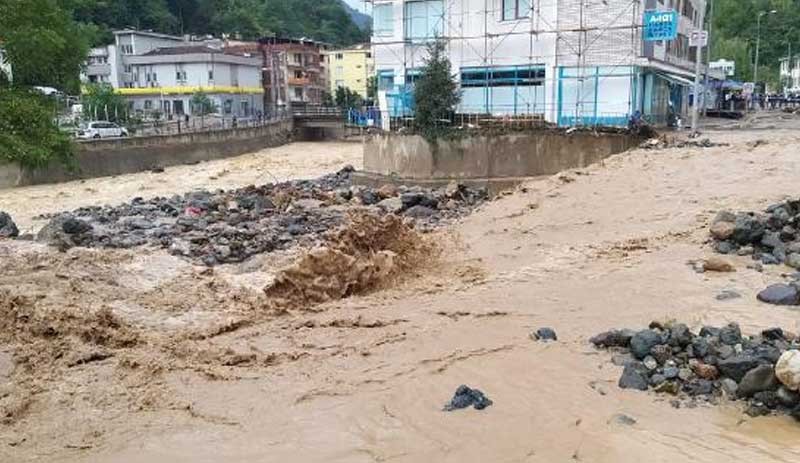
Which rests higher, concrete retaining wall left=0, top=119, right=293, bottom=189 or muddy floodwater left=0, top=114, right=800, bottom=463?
concrete retaining wall left=0, top=119, right=293, bottom=189

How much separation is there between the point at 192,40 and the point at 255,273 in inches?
3196

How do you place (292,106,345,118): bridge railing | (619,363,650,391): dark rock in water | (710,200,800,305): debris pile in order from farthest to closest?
(292,106,345,118): bridge railing < (710,200,800,305): debris pile < (619,363,650,391): dark rock in water

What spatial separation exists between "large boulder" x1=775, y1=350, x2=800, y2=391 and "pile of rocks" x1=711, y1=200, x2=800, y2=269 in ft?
18.3

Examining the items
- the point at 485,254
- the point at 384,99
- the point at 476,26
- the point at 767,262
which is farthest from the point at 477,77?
the point at 767,262

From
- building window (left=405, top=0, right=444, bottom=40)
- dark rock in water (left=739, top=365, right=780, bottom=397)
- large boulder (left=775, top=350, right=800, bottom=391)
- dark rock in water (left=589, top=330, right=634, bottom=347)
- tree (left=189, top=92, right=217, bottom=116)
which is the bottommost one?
dark rock in water (left=589, top=330, right=634, bottom=347)

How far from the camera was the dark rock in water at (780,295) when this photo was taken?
31.3 feet

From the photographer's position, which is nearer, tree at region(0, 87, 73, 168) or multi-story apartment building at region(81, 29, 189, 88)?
tree at region(0, 87, 73, 168)

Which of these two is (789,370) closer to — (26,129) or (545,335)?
(545,335)

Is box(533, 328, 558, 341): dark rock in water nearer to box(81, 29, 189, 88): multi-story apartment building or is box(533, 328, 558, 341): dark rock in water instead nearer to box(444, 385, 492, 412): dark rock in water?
box(444, 385, 492, 412): dark rock in water

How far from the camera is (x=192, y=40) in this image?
8894 cm

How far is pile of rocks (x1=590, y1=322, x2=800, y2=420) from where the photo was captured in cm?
658

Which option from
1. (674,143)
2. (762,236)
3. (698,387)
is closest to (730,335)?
(698,387)

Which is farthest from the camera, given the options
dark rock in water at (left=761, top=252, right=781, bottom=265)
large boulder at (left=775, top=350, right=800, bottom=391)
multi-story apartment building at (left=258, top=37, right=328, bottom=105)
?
multi-story apartment building at (left=258, top=37, right=328, bottom=105)

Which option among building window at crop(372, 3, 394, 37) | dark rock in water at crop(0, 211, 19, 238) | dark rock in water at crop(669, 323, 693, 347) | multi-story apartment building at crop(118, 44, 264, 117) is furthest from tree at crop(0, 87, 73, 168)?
multi-story apartment building at crop(118, 44, 264, 117)
